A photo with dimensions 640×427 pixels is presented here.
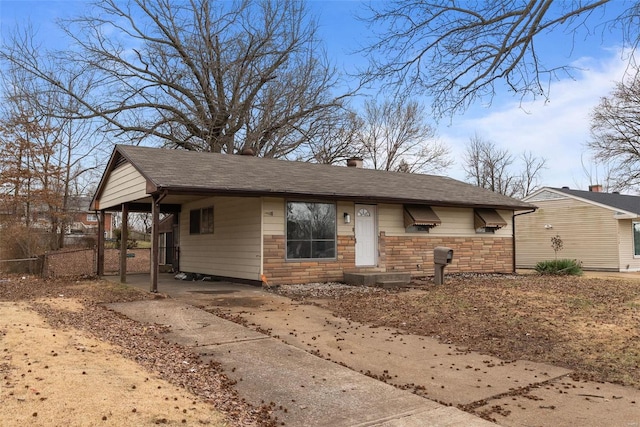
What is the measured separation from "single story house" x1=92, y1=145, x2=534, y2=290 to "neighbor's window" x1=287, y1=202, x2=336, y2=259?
0.09 feet

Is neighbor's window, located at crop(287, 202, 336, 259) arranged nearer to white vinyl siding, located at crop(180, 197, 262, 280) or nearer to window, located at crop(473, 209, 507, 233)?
white vinyl siding, located at crop(180, 197, 262, 280)

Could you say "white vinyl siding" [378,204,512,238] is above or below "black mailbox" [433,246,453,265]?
above

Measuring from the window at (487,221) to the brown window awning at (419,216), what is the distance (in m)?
2.22

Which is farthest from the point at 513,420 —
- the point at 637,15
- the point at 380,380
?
the point at 637,15

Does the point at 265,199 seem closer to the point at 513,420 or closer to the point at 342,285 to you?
the point at 342,285

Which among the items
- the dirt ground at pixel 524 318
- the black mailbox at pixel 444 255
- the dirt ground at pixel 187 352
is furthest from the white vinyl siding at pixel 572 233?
the black mailbox at pixel 444 255

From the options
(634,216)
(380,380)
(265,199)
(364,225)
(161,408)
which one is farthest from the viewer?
(634,216)

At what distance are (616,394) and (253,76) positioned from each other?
24293 millimetres

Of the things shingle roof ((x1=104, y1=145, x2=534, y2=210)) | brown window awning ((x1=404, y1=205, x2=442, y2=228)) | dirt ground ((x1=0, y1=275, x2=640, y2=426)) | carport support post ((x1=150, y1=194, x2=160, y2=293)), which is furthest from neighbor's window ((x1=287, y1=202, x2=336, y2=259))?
carport support post ((x1=150, y1=194, x2=160, y2=293))

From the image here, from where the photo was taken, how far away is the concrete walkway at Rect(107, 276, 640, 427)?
13.2 feet

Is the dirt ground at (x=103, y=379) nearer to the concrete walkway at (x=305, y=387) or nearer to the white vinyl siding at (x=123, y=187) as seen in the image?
the concrete walkway at (x=305, y=387)

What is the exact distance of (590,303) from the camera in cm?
952

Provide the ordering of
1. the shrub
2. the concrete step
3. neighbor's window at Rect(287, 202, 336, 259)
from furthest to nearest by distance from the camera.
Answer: the shrub
neighbor's window at Rect(287, 202, 336, 259)
the concrete step

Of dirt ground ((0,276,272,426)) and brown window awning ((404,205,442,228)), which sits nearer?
dirt ground ((0,276,272,426))
